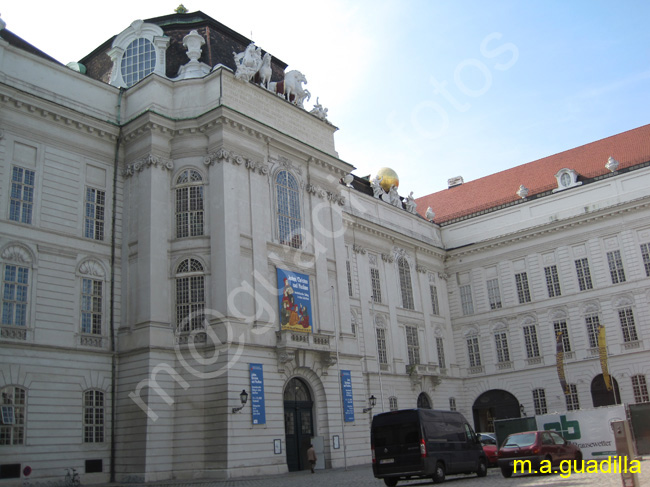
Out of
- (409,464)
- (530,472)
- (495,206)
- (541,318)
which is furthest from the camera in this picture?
(495,206)

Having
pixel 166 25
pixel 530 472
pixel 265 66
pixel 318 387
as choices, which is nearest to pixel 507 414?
pixel 318 387

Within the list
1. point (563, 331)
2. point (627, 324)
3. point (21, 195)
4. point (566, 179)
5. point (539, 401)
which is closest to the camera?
point (21, 195)

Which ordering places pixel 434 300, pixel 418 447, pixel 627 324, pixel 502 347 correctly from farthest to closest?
pixel 434 300
pixel 502 347
pixel 627 324
pixel 418 447

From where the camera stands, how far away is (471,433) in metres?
23.0

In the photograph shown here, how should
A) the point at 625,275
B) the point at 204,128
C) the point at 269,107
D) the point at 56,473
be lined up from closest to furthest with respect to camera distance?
the point at 56,473, the point at 204,128, the point at 269,107, the point at 625,275

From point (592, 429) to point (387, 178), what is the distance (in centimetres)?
2692

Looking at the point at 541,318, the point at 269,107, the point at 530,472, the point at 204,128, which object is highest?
the point at 269,107

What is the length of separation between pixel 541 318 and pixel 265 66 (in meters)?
25.9

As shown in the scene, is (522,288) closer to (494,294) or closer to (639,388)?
(494,294)

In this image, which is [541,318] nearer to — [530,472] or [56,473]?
[530,472]

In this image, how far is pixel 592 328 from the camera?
44344 mm

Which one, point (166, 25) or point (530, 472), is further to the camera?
point (166, 25)

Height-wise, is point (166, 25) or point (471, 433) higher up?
point (166, 25)

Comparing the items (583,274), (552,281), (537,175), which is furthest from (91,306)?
(537,175)
